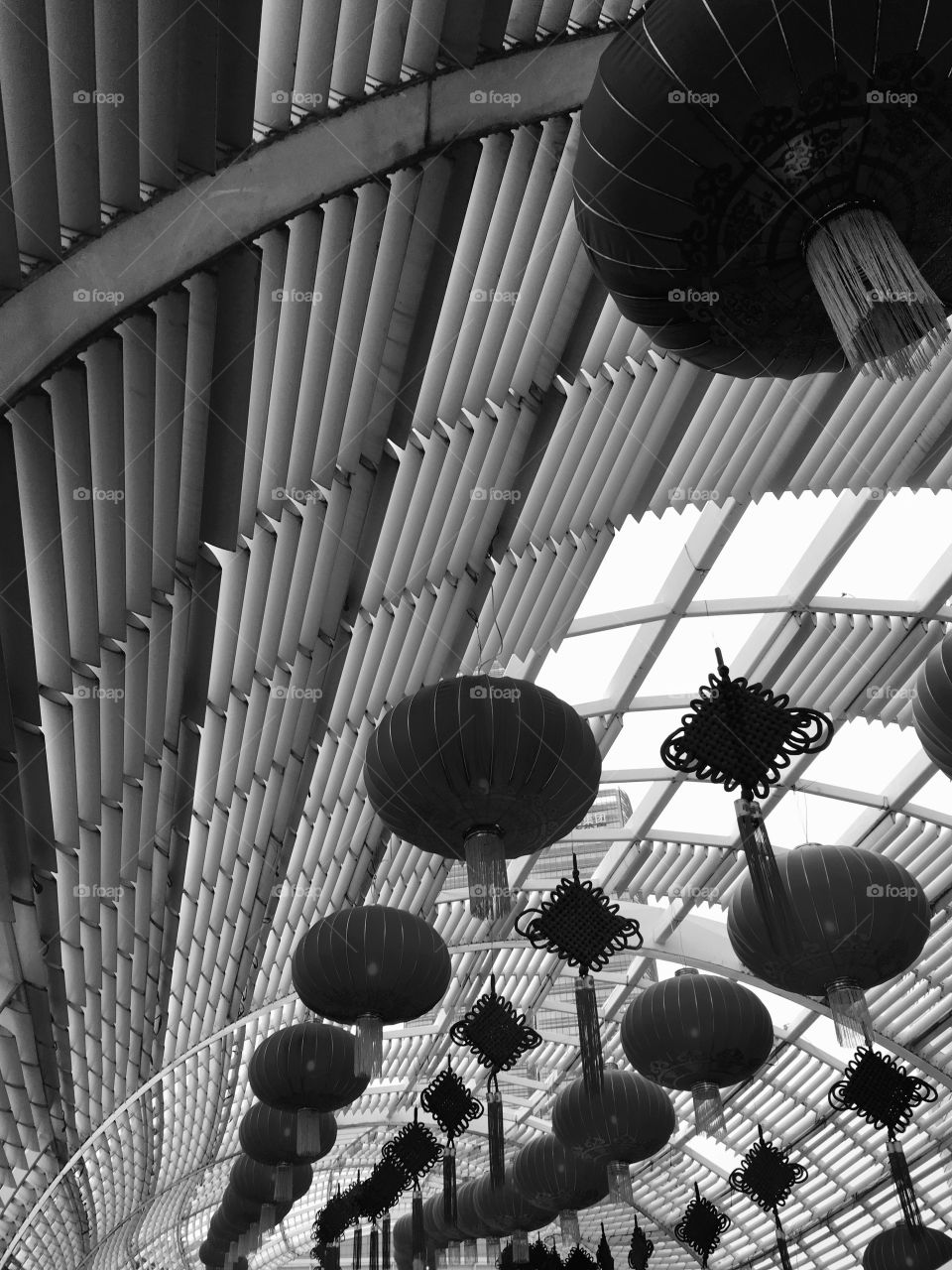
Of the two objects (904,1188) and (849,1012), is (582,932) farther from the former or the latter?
(904,1188)

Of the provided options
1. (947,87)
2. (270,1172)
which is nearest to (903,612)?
(947,87)

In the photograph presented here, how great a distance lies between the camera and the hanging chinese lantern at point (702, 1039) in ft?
36.2

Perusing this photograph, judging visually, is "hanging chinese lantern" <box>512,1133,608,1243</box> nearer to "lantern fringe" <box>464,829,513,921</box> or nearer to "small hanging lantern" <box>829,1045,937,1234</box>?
"small hanging lantern" <box>829,1045,937,1234</box>

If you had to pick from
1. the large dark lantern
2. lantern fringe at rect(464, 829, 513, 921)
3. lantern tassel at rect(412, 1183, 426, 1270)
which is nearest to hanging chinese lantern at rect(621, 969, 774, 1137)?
lantern fringe at rect(464, 829, 513, 921)

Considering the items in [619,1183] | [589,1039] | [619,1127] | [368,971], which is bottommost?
[619,1183]

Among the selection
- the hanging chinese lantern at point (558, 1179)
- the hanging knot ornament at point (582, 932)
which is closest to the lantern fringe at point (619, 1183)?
the hanging chinese lantern at point (558, 1179)

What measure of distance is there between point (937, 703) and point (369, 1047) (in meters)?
5.51

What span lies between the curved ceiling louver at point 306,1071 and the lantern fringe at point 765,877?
777 cm

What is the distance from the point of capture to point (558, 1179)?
16000 millimetres

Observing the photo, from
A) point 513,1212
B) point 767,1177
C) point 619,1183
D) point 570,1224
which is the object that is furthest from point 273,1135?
point 570,1224

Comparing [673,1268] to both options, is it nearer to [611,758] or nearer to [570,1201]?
[570,1201]

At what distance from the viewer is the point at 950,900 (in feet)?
61.4

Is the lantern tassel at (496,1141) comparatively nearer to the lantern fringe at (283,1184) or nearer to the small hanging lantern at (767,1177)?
the small hanging lantern at (767,1177)

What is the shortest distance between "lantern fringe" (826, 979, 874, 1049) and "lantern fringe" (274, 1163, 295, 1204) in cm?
927
